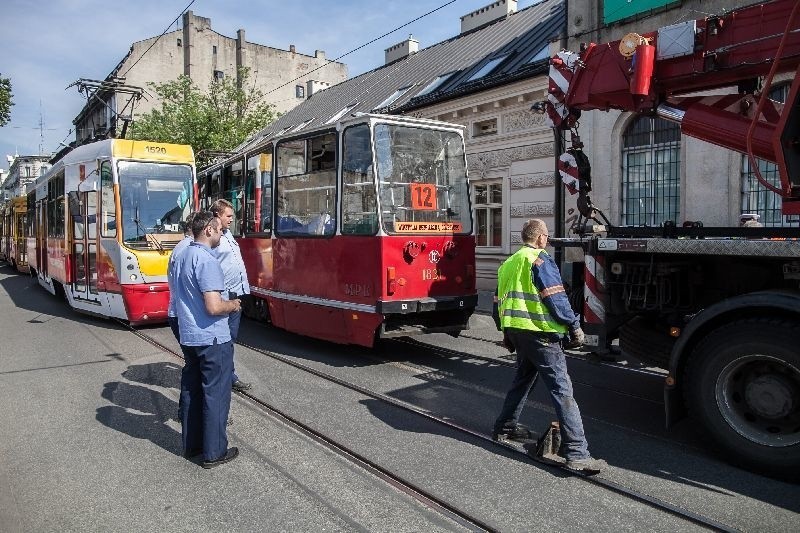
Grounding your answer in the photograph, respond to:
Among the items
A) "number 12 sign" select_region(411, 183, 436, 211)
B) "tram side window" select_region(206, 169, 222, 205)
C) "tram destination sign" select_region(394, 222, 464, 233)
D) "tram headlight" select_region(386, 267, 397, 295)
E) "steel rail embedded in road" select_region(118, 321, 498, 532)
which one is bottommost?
"steel rail embedded in road" select_region(118, 321, 498, 532)

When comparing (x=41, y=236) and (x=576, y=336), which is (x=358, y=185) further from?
(x=41, y=236)

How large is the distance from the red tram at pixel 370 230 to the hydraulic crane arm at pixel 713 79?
7.00 ft

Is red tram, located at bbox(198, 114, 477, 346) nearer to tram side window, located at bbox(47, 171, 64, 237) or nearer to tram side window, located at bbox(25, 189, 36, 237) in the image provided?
tram side window, located at bbox(47, 171, 64, 237)

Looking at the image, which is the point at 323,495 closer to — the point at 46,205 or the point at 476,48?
the point at 46,205

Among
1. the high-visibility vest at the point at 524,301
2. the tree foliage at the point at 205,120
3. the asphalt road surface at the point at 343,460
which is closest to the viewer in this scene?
the asphalt road surface at the point at 343,460

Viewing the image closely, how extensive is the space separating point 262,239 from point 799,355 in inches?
293

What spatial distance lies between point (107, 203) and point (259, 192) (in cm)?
303

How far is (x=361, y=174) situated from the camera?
7.70 m

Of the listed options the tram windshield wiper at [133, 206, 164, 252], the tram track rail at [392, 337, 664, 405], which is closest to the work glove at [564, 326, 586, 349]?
the tram track rail at [392, 337, 664, 405]

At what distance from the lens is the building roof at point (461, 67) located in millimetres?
16281

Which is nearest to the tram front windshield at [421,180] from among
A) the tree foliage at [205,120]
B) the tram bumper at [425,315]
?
the tram bumper at [425,315]

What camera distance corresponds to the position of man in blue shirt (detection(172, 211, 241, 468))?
4477mm

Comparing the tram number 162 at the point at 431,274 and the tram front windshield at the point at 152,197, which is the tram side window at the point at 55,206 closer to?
the tram front windshield at the point at 152,197

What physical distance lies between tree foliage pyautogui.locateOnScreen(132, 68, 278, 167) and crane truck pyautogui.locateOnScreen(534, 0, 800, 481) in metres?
24.0
